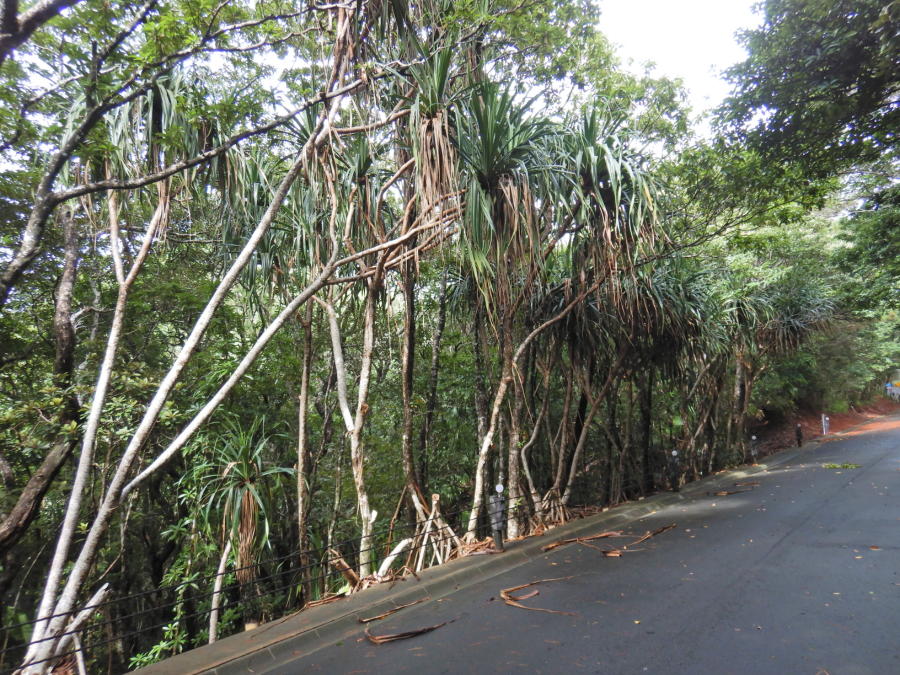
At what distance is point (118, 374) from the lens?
5.57 meters

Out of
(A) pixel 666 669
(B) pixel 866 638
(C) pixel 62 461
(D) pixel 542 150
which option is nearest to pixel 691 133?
(D) pixel 542 150

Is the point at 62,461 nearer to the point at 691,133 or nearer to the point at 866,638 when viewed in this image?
the point at 866,638

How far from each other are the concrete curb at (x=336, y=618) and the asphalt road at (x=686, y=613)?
18 centimetres

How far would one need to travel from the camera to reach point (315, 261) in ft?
18.4

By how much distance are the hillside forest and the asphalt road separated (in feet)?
3.37

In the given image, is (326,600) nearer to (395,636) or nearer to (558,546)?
(395,636)

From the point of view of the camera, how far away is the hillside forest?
13.9 ft

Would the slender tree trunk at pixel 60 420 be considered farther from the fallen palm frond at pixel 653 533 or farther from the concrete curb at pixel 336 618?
the fallen palm frond at pixel 653 533

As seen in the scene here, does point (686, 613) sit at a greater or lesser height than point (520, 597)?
lesser

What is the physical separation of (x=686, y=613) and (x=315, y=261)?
4724 mm

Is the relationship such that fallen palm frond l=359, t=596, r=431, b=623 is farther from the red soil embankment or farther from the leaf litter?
the red soil embankment

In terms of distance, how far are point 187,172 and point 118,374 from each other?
2.36 m

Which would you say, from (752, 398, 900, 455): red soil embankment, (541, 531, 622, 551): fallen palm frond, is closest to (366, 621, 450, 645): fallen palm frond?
(541, 531, 622, 551): fallen palm frond

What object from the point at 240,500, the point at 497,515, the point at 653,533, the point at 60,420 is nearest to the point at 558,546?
the point at 497,515
